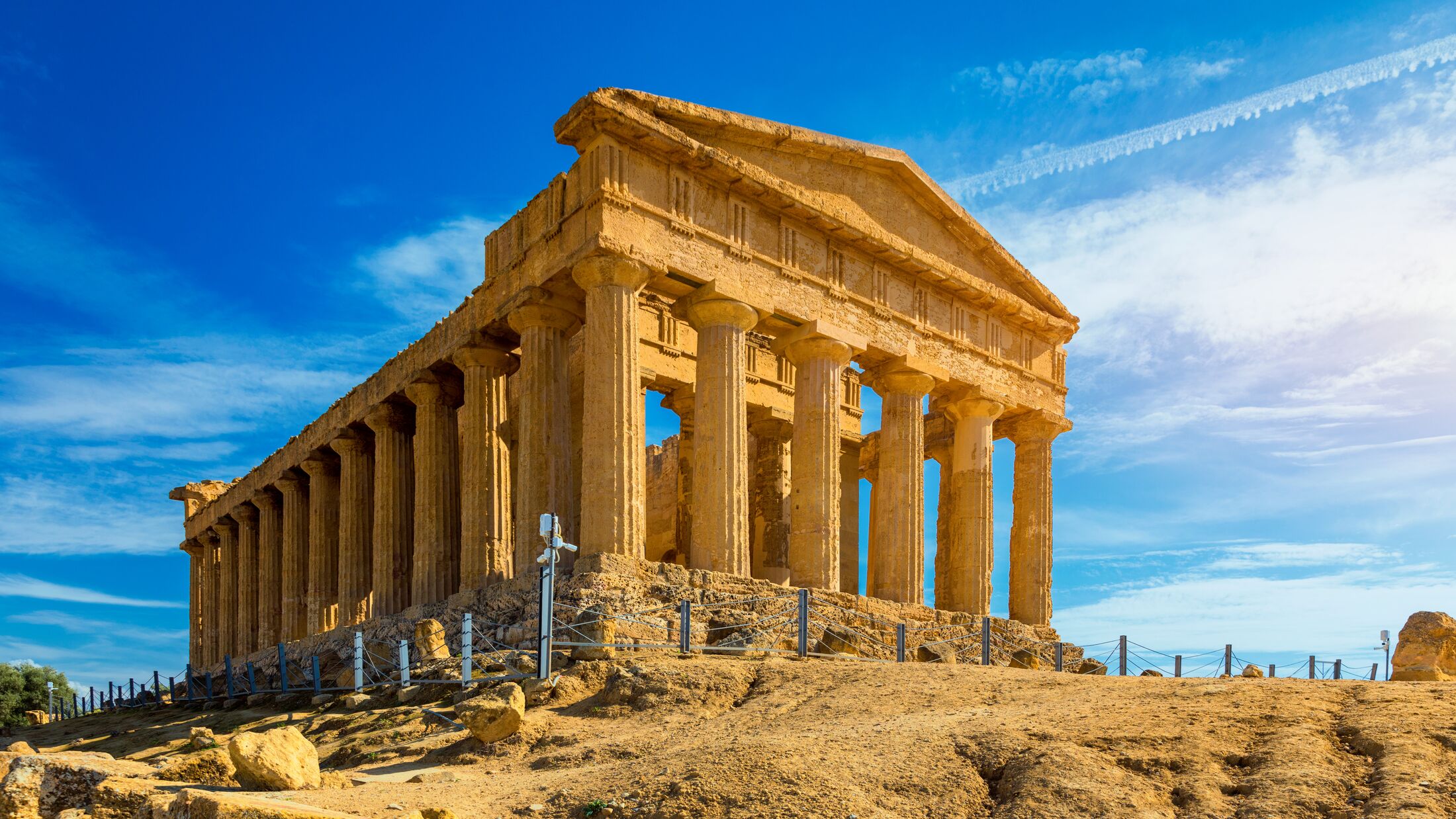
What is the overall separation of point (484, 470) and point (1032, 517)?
45.3 ft

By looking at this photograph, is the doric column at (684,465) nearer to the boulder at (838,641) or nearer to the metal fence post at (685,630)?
the boulder at (838,641)

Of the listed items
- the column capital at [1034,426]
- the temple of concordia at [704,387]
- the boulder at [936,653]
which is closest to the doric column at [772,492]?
the temple of concordia at [704,387]

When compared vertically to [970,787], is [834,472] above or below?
above

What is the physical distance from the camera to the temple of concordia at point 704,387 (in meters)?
21.5

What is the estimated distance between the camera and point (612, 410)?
818 inches

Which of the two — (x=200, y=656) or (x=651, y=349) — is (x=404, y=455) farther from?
(x=200, y=656)

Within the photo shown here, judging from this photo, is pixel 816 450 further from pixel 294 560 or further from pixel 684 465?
pixel 294 560

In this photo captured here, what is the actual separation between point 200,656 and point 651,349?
25.7 meters

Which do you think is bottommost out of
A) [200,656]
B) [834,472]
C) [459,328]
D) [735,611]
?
[200,656]

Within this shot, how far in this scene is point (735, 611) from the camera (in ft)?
65.5

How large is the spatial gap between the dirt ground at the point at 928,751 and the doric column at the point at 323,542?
1883 cm

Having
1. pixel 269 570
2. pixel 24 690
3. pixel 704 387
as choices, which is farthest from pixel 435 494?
pixel 24 690

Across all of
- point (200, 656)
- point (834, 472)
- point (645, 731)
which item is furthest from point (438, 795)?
point (200, 656)

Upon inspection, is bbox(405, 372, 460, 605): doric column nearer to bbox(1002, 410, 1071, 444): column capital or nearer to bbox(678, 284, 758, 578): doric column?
bbox(678, 284, 758, 578): doric column
